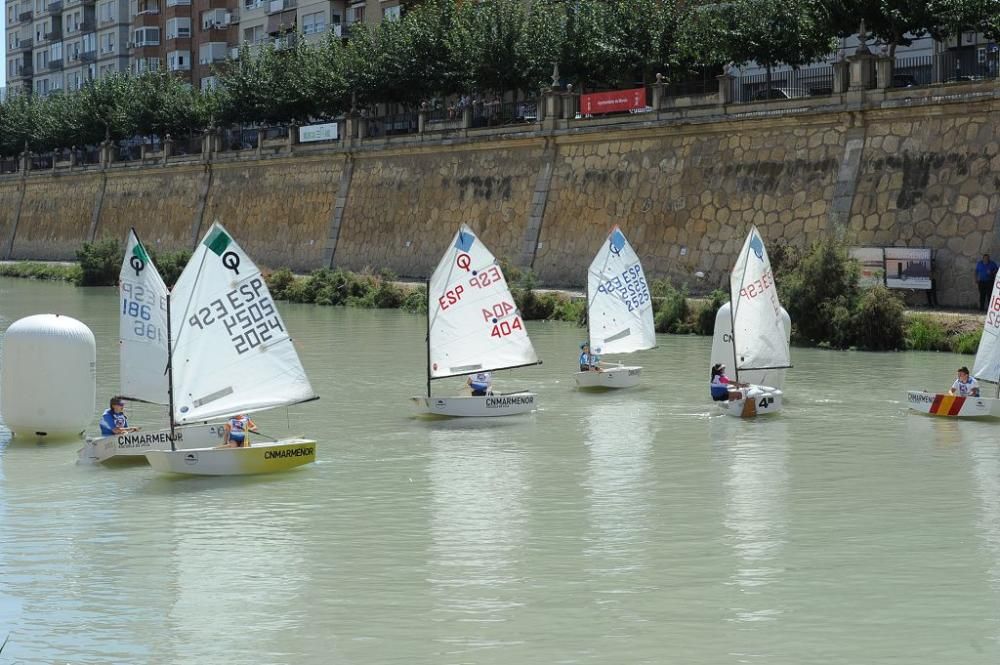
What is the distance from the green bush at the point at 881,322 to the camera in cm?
3562

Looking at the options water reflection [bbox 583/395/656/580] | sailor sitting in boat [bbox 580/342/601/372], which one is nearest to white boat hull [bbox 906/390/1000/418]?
water reflection [bbox 583/395/656/580]

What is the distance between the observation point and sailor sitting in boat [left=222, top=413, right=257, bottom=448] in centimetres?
2067

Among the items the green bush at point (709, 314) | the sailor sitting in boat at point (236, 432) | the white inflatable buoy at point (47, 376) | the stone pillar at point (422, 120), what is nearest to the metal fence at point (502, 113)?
the stone pillar at point (422, 120)

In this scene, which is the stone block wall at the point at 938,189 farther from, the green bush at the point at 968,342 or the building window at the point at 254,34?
the building window at the point at 254,34

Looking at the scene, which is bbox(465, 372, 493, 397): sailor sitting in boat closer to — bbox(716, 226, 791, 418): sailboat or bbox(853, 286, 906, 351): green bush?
bbox(716, 226, 791, 418): sailboat

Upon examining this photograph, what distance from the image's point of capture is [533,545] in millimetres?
16375

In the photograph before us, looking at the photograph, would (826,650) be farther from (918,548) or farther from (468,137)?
(468,137)

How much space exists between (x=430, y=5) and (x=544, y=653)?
2236 inches

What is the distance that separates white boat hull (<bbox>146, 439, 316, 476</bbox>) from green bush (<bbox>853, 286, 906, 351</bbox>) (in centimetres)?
1901

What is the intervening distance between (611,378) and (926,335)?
31.1 feet

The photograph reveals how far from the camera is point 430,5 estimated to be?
A: 66.2 metres

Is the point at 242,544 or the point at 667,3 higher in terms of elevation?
the point at 667,3

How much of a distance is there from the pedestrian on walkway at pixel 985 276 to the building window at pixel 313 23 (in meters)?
59.5

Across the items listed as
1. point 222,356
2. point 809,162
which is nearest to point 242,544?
point 222,356
